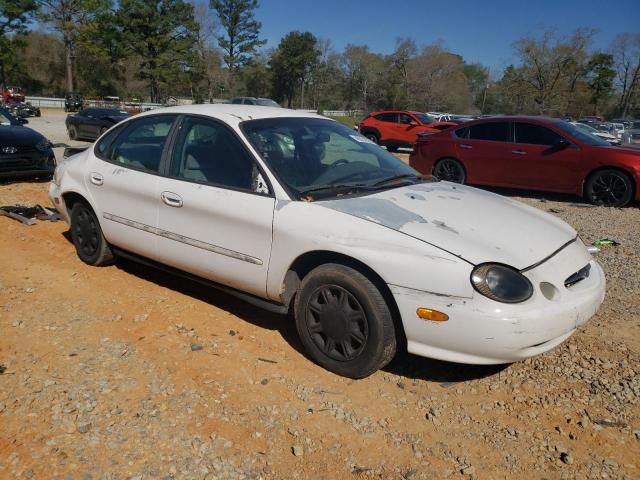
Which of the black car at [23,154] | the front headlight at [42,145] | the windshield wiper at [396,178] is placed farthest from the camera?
the front headlight at [42,145]

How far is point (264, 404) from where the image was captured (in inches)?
112

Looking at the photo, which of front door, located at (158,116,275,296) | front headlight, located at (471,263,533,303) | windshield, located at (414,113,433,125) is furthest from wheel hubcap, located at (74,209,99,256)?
windshield, located at (414,113,433,125)

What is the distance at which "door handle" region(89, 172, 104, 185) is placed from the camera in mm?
4406

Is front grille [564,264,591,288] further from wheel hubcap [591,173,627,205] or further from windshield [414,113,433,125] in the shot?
windshield [414,113,433,125]

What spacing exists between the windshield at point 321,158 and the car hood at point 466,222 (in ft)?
0.68

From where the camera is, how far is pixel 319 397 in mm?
2932

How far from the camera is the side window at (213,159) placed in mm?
3494

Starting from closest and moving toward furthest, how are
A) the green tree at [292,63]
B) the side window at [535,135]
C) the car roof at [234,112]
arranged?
the car roof at [234,112]
the side window at [535,135]
the green tree at [292,63]

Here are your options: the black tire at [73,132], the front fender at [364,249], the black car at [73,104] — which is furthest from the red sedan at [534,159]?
the black car at [73,104]

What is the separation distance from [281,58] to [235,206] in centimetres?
6420

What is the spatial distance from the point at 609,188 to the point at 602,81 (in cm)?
5739

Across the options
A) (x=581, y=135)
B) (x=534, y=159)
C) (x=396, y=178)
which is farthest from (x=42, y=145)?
(x=581, y=135)

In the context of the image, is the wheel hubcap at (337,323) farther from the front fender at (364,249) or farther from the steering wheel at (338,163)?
the steering wheel at (338,163)

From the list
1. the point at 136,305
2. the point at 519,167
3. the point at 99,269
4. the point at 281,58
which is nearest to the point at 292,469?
the point at 136,305
